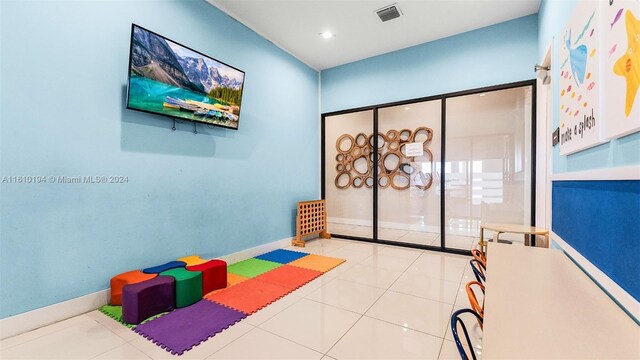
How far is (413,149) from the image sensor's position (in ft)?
15.3

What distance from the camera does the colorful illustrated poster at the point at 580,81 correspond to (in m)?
1.46

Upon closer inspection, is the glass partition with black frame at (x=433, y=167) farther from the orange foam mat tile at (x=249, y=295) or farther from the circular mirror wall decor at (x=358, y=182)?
the orange foam mat tile at (x=249, y=295)

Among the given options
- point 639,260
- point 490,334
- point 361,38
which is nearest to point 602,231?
point 639,260

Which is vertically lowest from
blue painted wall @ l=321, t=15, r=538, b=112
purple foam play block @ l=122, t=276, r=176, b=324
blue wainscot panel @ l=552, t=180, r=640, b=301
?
purple foam play block @ l=122, t=276, r=176, b=324

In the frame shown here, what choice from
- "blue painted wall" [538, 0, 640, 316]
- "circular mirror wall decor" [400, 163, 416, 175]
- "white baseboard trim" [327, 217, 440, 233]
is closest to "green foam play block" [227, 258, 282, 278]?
"white baseboard trim" [327, 217, 440, 233]

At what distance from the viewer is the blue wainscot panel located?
1.06 meters

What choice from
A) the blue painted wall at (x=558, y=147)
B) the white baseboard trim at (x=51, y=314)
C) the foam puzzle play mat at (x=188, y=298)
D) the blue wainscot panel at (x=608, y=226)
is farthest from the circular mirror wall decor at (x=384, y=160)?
the white baseboard trim at (x=51, y=314)

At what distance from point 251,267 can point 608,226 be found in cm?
341

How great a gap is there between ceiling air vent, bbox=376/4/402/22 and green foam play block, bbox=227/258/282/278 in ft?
12.6

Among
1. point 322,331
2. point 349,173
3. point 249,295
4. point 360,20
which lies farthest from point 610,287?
point 349,173

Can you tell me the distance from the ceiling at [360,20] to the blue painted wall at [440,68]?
16 cm

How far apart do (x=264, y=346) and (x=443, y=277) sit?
228 cm

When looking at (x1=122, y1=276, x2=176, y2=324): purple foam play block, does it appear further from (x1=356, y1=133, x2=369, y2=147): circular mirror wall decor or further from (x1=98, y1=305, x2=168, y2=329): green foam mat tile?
(x1=356, y1=133, x2=369, y2=147): circular mirror wall decor

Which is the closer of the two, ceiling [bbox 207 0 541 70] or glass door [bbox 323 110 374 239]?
ceiling [bbox 207 0 541 70]
